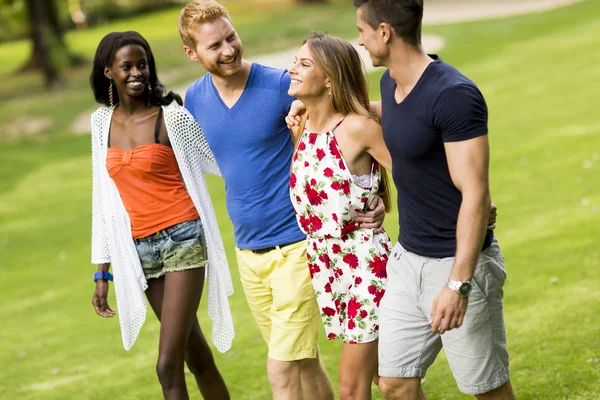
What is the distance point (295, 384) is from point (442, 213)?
55.1 inches

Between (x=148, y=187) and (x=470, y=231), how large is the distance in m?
1.86

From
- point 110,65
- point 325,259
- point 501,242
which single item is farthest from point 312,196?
point 501,242

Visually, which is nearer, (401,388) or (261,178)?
(401,388)

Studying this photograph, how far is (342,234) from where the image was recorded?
432 centimetres

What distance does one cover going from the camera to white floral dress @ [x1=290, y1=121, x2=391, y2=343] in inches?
168

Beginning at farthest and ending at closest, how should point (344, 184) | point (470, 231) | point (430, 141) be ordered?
1. point (344, 184)
2. point (430, 141)
3. point (470, 231)

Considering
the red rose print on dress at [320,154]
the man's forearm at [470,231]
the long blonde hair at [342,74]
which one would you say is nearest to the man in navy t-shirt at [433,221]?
the man's forearm at [470,231]

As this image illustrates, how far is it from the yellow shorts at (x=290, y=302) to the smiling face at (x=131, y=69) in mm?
1045

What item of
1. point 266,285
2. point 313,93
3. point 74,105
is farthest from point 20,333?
point 74,105

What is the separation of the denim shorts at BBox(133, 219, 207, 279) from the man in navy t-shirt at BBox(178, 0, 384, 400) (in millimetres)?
234

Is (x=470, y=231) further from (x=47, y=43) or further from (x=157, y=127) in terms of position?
(x=47, y=43)

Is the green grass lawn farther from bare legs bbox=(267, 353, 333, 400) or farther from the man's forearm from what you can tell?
the man's forearm

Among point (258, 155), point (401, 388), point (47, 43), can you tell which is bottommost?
point (47, 43)

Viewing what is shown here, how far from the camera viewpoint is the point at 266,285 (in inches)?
188
